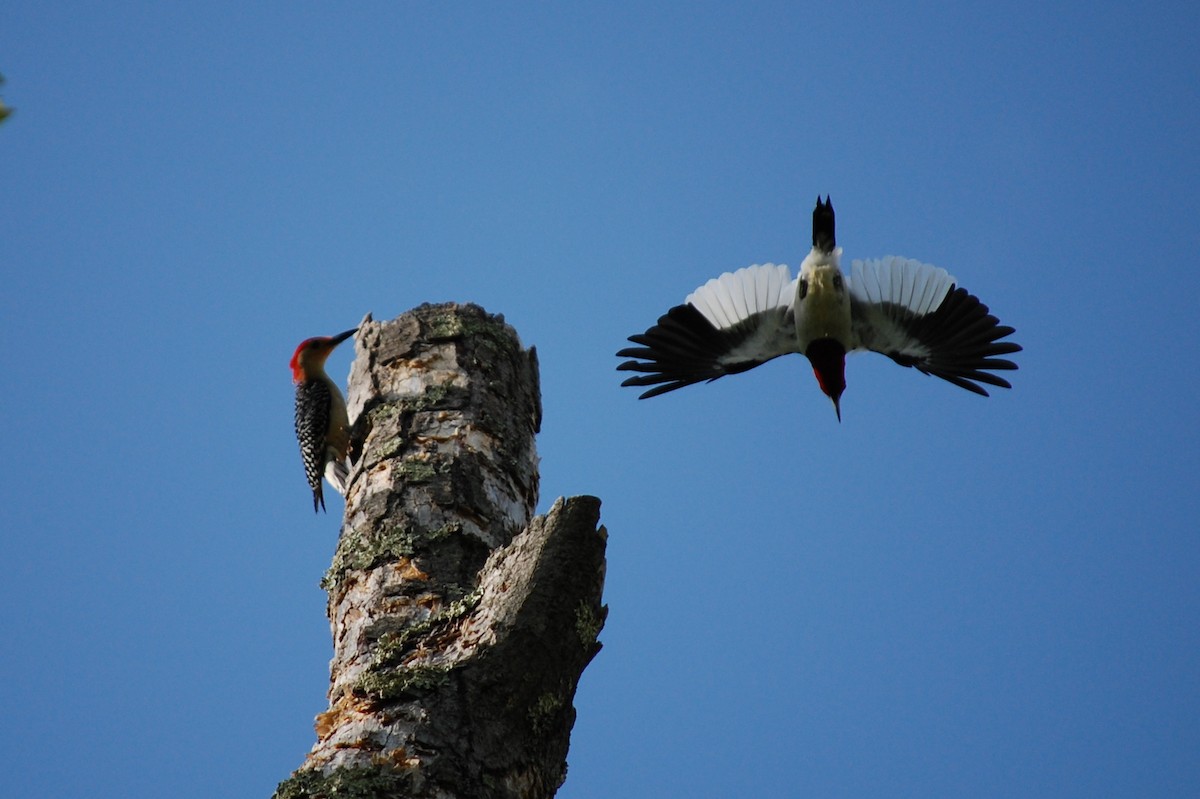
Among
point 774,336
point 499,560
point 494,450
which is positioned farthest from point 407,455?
point 774,336

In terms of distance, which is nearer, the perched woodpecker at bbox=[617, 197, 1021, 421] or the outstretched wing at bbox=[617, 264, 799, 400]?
the perched woodpecker at bbox=[617, 197, 1021, 421]

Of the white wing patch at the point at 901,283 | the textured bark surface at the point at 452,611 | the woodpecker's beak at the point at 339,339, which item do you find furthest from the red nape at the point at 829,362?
the woodpecker's beak at the point at 339,339

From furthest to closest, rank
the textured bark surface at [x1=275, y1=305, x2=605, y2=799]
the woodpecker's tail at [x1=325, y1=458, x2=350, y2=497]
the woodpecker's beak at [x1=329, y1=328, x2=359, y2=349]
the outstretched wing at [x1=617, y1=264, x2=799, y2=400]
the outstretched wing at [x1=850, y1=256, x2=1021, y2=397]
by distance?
the woodpecker's beak at [x1=329, y1=328, x2=359, y2=349], the woodpecker's tail at [x1=325, y1=458, x2=350, y2=497], the outstretched wing at [x1=617, y1=264, x2=799, y2=400], the outstretched wing at [x1=850, y1=256, x2=1021, y2=397], the textured bark surface at [x1=275, y1=305, x2=605, y2=799]

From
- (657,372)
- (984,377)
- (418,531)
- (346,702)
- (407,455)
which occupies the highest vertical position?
(657,372)

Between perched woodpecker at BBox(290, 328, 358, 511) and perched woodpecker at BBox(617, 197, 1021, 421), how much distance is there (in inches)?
93.4

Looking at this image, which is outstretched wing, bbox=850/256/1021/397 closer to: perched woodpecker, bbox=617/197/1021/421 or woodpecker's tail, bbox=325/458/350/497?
perched woodpecker, bbox=617/197/1021/421

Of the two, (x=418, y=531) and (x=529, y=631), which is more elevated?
(x=418, y=531)

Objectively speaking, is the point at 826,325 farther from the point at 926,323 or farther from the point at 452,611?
the point at 452,611

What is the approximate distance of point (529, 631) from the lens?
8.63ft

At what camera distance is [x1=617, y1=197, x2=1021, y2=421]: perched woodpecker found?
6711 mm

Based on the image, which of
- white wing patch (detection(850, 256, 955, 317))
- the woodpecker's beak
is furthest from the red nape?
the woodpecker's beak

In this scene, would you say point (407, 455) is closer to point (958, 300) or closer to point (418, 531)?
point (418, 531)

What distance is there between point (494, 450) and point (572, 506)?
143 cm

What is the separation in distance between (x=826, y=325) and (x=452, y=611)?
456cm
